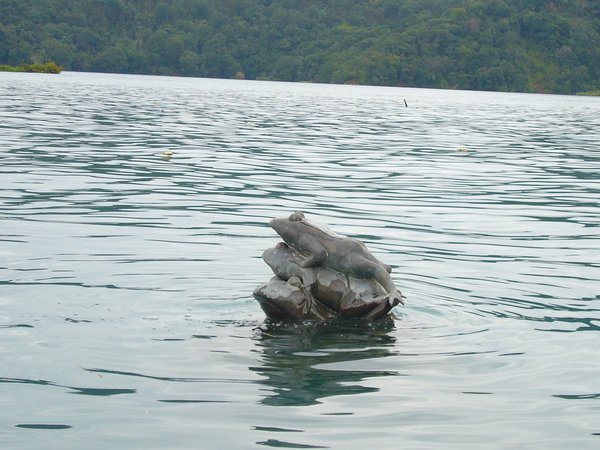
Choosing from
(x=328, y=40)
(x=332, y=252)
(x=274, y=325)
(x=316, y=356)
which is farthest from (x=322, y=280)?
(x=328, y=40)

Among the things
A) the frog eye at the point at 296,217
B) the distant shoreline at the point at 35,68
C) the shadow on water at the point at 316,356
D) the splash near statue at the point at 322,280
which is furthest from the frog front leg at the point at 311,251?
the distant shoreline at the point at 35,68

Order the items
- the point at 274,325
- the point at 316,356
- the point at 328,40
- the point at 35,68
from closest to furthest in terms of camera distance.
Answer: the point at 316,356 → the point at 274,325 → the point at 35,68 → the point at 328,40

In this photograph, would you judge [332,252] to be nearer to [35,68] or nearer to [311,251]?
[311,251]

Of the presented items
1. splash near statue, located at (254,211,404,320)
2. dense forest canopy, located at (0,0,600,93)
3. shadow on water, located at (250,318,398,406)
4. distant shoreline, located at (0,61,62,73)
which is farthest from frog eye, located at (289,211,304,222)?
dense forest canopy, located at (0,0,600,93)

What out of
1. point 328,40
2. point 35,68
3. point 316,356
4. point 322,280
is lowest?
point 316,356

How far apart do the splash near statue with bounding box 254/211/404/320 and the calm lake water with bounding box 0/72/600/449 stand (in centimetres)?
16

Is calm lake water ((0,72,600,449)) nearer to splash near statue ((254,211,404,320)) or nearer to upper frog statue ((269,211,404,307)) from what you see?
splash near statue ((254,211,404,320))

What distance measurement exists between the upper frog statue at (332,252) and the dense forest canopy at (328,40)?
129 m

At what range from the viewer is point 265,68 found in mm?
162500

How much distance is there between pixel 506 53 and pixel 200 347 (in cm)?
14072

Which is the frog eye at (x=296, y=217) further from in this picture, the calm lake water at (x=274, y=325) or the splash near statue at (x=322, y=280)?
the calm lake water at (x=274, y=325)

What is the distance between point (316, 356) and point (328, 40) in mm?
158879

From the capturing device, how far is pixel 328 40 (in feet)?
538

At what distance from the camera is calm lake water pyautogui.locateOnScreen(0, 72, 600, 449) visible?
6750mm
